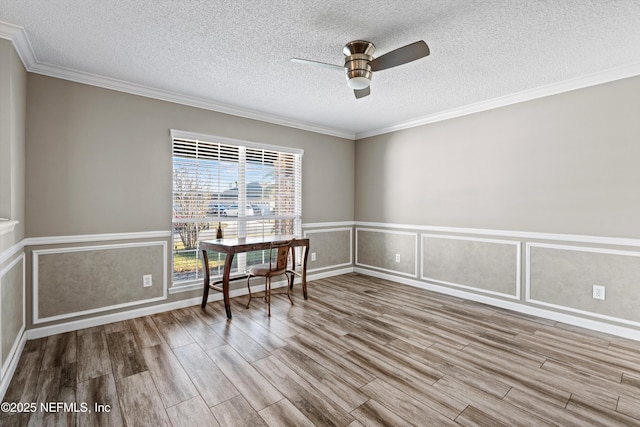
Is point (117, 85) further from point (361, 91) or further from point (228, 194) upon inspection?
point (361, 91)

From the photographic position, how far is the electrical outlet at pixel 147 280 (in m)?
3.43

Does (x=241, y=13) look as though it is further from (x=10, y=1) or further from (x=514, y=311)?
(x=514, y=311)

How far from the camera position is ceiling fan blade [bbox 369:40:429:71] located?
2.06 meters

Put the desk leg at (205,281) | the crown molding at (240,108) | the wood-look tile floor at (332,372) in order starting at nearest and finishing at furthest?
1. the wood-look tile floor at (332,372)
2. the crown molding at (240,108)
3. the desk leg at (205,281)

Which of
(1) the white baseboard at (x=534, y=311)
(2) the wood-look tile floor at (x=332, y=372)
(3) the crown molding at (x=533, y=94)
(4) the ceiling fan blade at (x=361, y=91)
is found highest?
(3) the crown molding at (x=533, y=94)

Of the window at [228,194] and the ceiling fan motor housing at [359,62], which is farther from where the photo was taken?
the window at [228,194]

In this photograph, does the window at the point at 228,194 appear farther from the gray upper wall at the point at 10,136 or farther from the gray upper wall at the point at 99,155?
the gray upper wall at the point at 10,136

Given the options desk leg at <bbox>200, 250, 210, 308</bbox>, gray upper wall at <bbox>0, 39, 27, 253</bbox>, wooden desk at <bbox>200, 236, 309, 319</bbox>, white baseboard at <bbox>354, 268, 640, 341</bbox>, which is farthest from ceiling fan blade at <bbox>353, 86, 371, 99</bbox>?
white baseboard at <bbox>354, 268, 640, 341</bbox>

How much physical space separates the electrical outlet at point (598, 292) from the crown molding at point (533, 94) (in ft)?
6.65

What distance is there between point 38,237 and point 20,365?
1.10m

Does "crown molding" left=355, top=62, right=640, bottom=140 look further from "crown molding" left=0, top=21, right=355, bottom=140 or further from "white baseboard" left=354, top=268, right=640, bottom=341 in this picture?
"white baseboard" left=354, top=268, right=640, bottom=341

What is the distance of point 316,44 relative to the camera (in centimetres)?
250

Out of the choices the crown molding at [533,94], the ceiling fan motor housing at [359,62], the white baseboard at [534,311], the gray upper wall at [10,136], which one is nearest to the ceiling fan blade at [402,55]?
the ceiling fan motor housing at [359,62]

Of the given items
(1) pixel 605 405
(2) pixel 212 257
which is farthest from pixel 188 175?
(1) pixel 605 405
